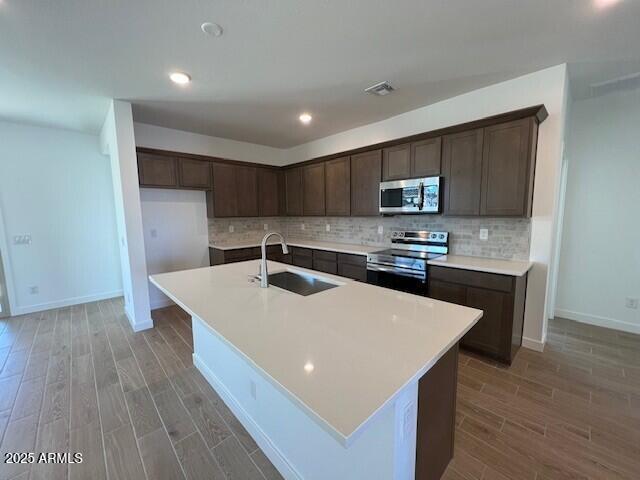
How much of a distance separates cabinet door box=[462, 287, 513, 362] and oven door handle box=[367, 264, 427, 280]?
1.48ft

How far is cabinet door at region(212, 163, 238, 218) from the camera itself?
13.7 ft

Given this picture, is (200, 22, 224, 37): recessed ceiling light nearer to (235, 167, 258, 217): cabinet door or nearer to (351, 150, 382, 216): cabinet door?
(351, 150, 382, 216): cabinet door

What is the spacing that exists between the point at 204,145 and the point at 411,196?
3.31 meters

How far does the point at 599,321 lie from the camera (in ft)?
10.3

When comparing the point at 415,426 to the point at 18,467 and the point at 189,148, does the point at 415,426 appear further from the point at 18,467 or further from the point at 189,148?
the point at 189,148

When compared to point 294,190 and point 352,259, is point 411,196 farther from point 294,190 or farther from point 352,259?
point 294,190

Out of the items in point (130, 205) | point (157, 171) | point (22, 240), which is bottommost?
point (22, 240)

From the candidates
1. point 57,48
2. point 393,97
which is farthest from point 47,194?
point 393,97

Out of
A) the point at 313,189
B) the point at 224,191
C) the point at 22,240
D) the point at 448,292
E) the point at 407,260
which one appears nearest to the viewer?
the point at 448,292

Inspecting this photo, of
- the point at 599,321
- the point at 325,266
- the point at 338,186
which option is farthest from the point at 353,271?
the point at 599,321

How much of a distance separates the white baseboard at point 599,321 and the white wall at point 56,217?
6701mm

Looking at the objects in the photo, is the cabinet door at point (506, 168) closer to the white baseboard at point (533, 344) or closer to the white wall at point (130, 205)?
the white baseboard at point (533, 344)

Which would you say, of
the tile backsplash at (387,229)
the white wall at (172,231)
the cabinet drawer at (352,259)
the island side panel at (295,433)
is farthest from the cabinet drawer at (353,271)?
the white wall at (172,231)

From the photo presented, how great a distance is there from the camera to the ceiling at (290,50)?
1.62 m
